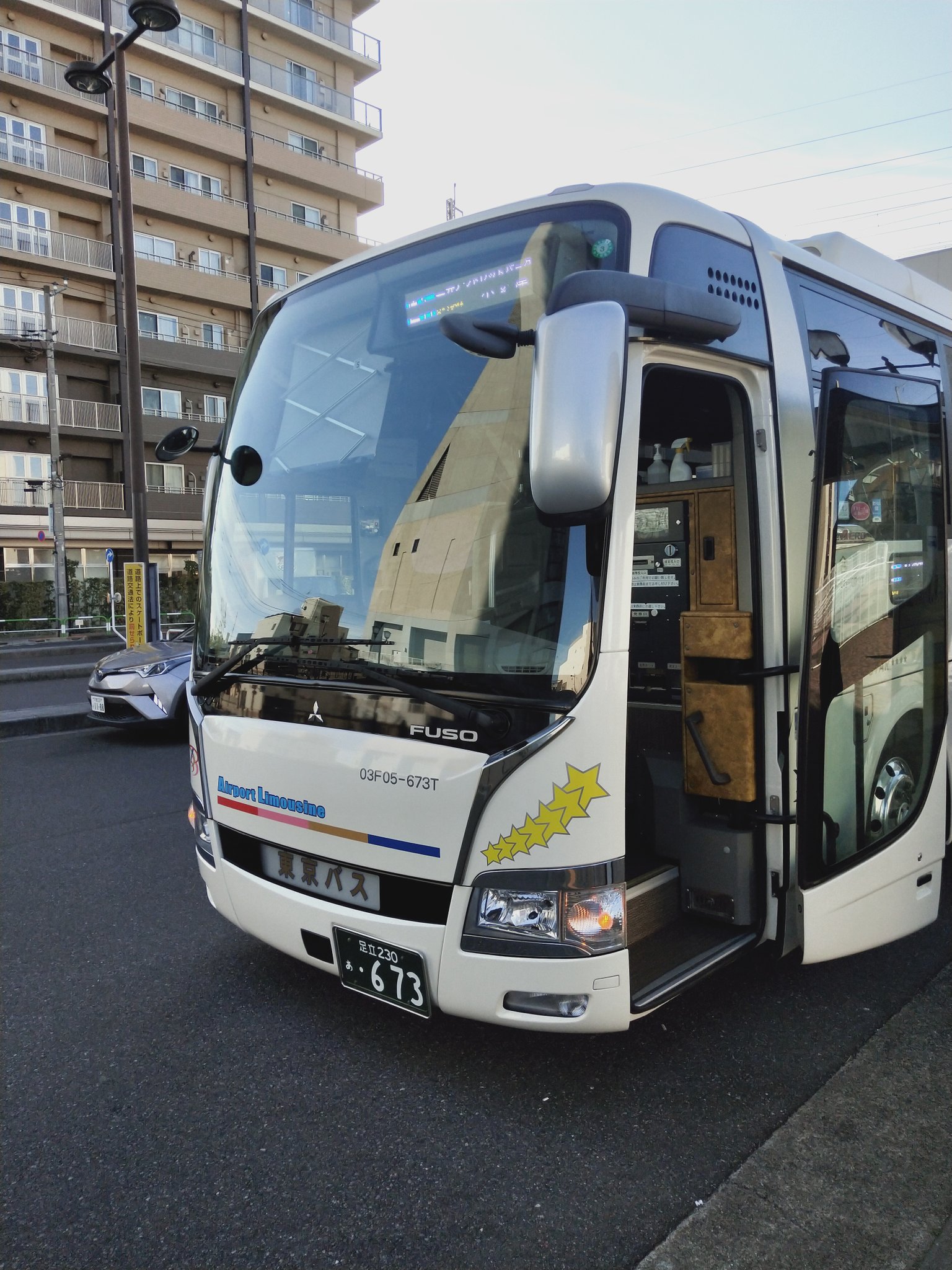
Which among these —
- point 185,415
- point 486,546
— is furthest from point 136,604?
point 185,415

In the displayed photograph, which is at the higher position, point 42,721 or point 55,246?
point 55,246

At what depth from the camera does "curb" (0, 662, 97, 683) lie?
14734mm

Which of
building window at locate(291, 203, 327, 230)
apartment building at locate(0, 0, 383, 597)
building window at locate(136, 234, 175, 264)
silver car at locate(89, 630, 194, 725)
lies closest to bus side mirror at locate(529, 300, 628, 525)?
silver car at locate(89, 630, 194, 725)

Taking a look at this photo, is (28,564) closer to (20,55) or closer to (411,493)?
(20,55)

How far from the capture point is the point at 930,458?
12.1 feet

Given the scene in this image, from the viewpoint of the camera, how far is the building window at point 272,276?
131 feet

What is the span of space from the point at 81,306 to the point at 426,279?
3833cm

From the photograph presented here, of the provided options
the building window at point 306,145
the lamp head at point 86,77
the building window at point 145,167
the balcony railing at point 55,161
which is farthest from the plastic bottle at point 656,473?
the building window at point 306,145

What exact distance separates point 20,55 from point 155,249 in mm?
7716

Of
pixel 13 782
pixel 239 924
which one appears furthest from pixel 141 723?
pixel 239 924

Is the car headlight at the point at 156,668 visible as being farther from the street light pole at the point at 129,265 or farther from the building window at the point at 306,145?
the building window at the point at 306,145

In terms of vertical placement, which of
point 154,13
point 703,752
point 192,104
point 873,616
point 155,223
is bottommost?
point 703,752

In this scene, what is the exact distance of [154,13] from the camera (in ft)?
36.5

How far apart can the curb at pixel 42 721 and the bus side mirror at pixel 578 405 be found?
9.16m
